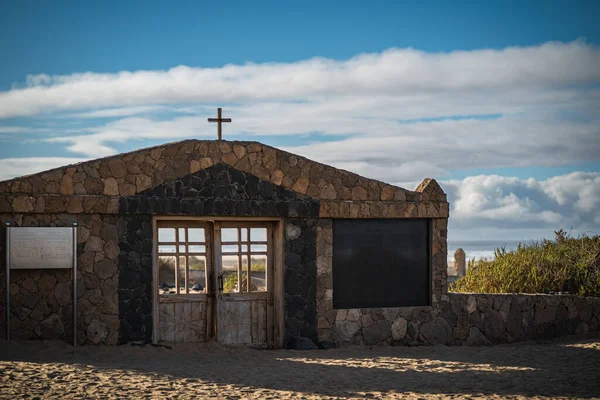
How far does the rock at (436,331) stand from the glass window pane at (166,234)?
460cm

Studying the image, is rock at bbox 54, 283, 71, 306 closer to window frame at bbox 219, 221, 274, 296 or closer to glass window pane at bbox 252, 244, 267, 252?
window frame at bbox 219, 221, 274, 296

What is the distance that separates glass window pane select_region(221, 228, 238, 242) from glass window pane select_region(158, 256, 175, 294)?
0.99 meters

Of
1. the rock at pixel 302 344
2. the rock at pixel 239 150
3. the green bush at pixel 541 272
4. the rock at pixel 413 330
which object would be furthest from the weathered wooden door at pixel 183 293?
the green bush at pixel 541 272

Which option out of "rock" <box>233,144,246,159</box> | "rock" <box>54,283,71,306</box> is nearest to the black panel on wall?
"rock" <box>233,144,246,159</box>

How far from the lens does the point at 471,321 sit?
47.0 feet

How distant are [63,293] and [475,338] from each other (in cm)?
709

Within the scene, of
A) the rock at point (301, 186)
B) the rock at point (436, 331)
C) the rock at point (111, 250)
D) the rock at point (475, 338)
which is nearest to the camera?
the rock at point (111, 250)

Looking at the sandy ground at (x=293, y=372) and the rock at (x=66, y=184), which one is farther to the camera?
the rock at (x=66, y=184)

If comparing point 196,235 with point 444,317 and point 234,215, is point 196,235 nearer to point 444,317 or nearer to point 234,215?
point 234,215

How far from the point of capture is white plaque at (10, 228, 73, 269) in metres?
11.8

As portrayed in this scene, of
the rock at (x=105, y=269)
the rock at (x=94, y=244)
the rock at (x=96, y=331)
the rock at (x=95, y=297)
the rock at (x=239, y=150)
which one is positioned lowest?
the rock at (x=96, y=331)

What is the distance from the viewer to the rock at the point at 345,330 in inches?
530

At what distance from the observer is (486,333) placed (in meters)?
14.4

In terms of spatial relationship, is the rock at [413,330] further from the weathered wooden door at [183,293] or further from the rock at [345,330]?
the weathered wooden door at [183,293]
